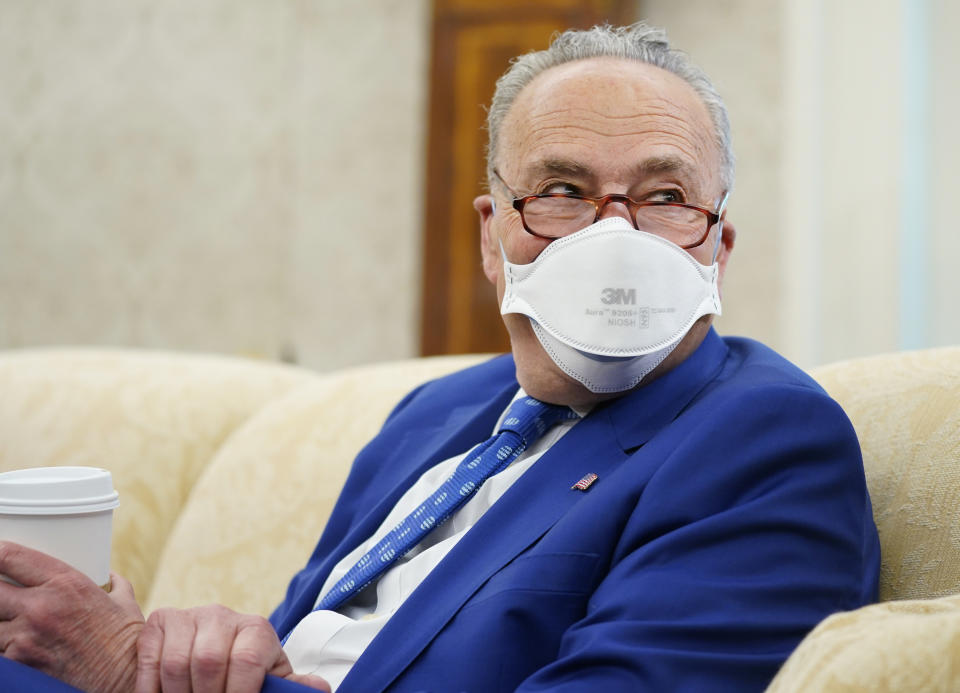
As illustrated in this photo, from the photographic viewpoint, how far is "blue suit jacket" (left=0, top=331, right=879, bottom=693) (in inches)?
33.9

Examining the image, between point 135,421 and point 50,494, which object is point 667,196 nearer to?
point 50,494

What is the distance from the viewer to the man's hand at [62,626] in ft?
3.00

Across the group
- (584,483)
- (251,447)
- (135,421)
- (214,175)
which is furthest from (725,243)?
(214,175)

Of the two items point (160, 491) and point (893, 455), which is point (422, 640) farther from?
point (160, 491)

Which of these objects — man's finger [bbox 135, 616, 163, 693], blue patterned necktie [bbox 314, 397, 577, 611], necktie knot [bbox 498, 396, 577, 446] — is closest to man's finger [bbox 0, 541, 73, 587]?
man's finger [bbox 135, 616, 163, 693]

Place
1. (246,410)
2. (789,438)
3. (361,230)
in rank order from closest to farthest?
(789,438), (246,410), (361,230)

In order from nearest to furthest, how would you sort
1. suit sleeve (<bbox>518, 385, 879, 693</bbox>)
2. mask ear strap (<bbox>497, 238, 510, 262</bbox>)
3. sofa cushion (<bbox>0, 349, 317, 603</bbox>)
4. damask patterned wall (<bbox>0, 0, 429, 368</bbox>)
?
suit sleeve (<bbox>518, 385, 879, 693</bbox>), mask ear strap (<bbox>497, 238, 510, 262</bbox>), sofa cushion (<bbox>0, 349, 317, 603</bbox>), damask patterned wall (<bbox>0, 0, 429, 368</bbox>)

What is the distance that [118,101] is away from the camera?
4027mm

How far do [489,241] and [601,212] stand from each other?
0.25m

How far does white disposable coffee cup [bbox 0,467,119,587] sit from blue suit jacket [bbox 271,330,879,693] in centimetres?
32

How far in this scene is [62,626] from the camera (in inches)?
36.8

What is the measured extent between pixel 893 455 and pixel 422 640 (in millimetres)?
620

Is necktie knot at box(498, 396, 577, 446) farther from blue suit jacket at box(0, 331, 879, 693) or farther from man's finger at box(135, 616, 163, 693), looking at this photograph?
man's finger at box(135, 616, 163, 693)

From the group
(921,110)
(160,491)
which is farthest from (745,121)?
(160,491)
